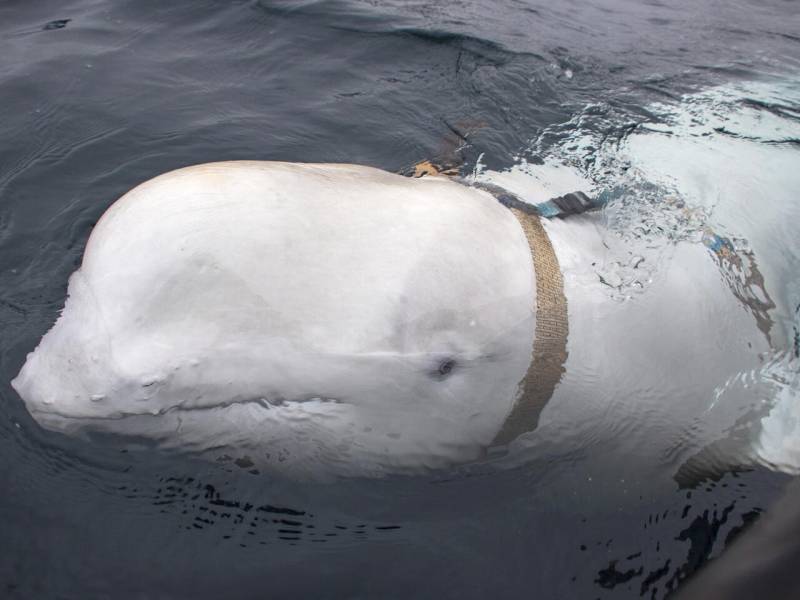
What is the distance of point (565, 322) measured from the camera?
2.90 meters

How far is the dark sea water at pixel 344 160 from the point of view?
2947mm

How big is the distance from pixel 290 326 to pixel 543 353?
0.99m

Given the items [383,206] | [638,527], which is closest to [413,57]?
[383,206]

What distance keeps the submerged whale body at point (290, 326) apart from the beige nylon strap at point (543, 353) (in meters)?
0.05

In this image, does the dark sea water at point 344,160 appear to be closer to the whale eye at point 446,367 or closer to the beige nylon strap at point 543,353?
the beige nylon strap at point 543,353

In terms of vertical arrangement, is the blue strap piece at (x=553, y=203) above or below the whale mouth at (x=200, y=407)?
above

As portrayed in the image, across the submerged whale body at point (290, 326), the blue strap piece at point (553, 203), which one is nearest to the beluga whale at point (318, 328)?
the submerged whale body at point (290, 326)

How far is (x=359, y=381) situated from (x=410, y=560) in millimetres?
905

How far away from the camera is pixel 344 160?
548 cm

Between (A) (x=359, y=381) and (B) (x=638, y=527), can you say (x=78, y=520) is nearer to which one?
(A) (x=359, y=381)

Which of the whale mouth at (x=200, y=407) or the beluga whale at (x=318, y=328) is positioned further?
the whale mouth at (x=200, y=407)

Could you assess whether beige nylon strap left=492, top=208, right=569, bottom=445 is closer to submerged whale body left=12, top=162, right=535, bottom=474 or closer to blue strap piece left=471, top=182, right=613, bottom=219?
submerged whale body left=12, top=162, right=535, bottom=474

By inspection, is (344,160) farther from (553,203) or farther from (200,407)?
(200,407)

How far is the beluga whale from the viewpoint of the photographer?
2.41 m
